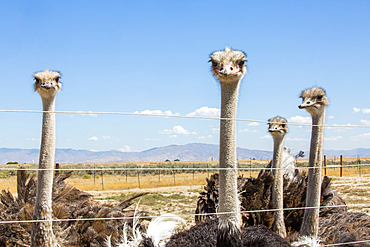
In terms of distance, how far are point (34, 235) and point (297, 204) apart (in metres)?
2.92

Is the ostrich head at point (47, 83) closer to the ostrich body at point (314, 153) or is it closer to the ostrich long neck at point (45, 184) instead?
the ostrich long neck at point (45, 184)

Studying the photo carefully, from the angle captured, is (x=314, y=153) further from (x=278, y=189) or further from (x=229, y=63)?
(x=229, y=63)

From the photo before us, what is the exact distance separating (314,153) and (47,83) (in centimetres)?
292

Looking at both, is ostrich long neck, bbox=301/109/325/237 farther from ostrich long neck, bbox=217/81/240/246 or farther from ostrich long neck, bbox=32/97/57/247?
ostrich long neck, bbox=32/97/57/247

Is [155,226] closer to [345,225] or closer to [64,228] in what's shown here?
[64,228]

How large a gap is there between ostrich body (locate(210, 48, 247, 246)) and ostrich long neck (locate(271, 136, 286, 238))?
1.19 m

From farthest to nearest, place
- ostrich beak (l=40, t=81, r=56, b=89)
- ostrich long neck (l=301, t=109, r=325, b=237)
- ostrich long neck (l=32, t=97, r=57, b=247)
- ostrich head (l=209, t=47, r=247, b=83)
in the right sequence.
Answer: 1. ostrich beak (l=40, t=81, r=56, b=89)
2. ostrich long neck (l=301, t=109, r=325, b=237)
3. ostrich long neck (l=32, t=97, r=57, b=247)
4. ostrich head (l=209, t=47, r=247, b=83)

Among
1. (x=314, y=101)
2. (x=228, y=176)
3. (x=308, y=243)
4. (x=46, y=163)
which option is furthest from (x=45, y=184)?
(x=314, y=101)

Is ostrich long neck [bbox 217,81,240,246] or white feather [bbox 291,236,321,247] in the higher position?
ostrich long neck [bbox 217,81,240,246]

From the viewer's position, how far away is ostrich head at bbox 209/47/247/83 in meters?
2.99

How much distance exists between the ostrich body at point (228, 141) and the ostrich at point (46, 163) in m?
1.60

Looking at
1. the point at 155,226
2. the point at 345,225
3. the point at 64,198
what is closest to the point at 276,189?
the point at 345,225

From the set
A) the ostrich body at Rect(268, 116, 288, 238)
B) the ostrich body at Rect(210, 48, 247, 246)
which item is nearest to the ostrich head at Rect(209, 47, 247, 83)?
the ostrich body at Rect(210, 48, 247, 246)

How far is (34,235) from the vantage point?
346cm
